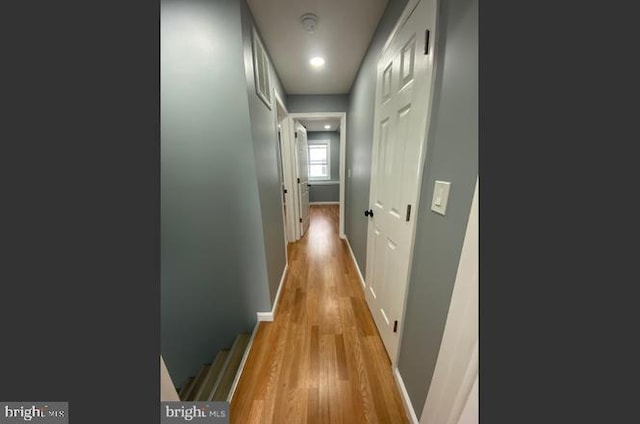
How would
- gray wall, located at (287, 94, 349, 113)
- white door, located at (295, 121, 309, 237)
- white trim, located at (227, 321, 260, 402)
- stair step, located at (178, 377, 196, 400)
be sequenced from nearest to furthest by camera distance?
white trim, located at (227, 321, 260, 402)
stair step, located at (178, 377, 196, 400)
gray wall, located at (287, 94, 349, 113)
white door, located at (295, 121, 309, 237)

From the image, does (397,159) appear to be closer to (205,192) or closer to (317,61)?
(205,192)

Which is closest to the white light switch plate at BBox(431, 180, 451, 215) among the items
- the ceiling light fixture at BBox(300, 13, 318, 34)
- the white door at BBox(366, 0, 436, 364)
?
the white door at BBox(366, 0, 436, 364)

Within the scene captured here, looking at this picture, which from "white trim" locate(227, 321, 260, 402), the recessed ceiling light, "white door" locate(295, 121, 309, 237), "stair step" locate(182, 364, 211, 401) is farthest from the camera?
"white door" locate(295, 121, 309, 237)

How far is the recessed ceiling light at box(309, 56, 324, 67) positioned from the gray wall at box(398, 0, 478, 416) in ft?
5.02

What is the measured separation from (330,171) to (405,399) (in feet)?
18.1

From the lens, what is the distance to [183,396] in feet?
5.17

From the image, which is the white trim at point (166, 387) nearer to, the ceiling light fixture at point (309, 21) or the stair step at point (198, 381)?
the stair step at point (198, 381)

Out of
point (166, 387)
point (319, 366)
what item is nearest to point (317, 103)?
point (319, 366)

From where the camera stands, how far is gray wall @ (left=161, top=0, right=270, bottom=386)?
3.94 feet

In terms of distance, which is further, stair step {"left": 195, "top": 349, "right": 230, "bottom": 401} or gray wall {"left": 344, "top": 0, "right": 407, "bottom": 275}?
gray wall {"left": 344, "top": 0, "right": 407, "bottom": 275}

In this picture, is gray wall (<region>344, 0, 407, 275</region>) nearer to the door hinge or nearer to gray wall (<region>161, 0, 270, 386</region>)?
the door hinge

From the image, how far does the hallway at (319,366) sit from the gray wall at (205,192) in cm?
32

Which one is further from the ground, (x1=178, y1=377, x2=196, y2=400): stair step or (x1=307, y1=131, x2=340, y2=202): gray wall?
(x1=307, y1=131, x2=340, y2=202): gray wall

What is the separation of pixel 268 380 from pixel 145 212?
1.35m
